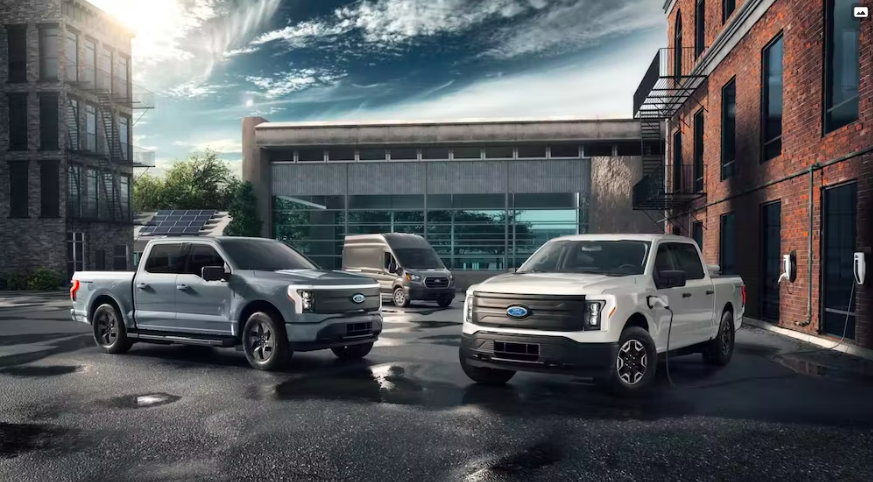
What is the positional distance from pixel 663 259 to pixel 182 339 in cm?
694

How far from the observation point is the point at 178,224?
152 ft

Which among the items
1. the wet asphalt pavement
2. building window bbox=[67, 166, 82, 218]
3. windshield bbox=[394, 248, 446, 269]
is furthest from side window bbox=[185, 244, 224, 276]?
building window bbox=[67, 166, 82, 218]

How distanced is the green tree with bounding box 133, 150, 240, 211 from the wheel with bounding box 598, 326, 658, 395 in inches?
2809

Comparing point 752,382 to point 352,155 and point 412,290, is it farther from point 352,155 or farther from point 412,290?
point 352,155

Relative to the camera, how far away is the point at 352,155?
38.0m

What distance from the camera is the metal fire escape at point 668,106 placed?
76.3 feet

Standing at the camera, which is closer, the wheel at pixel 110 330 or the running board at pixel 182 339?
the running board at pixel 182 339

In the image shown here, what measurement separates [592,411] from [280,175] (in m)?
33.3

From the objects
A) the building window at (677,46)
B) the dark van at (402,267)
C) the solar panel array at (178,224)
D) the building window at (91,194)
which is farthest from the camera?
the solar panel array at (178,224)

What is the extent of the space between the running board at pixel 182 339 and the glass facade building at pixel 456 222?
83.8 ft

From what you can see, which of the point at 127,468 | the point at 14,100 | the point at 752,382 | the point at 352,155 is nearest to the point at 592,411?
the point at 752,382

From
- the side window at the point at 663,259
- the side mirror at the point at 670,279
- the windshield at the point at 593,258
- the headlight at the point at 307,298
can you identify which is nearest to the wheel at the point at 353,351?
the headlight at the point at 307,298

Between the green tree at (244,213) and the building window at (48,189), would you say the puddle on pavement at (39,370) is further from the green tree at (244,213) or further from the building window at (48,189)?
the building window at (48,189)

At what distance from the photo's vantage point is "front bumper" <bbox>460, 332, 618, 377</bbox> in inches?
292
